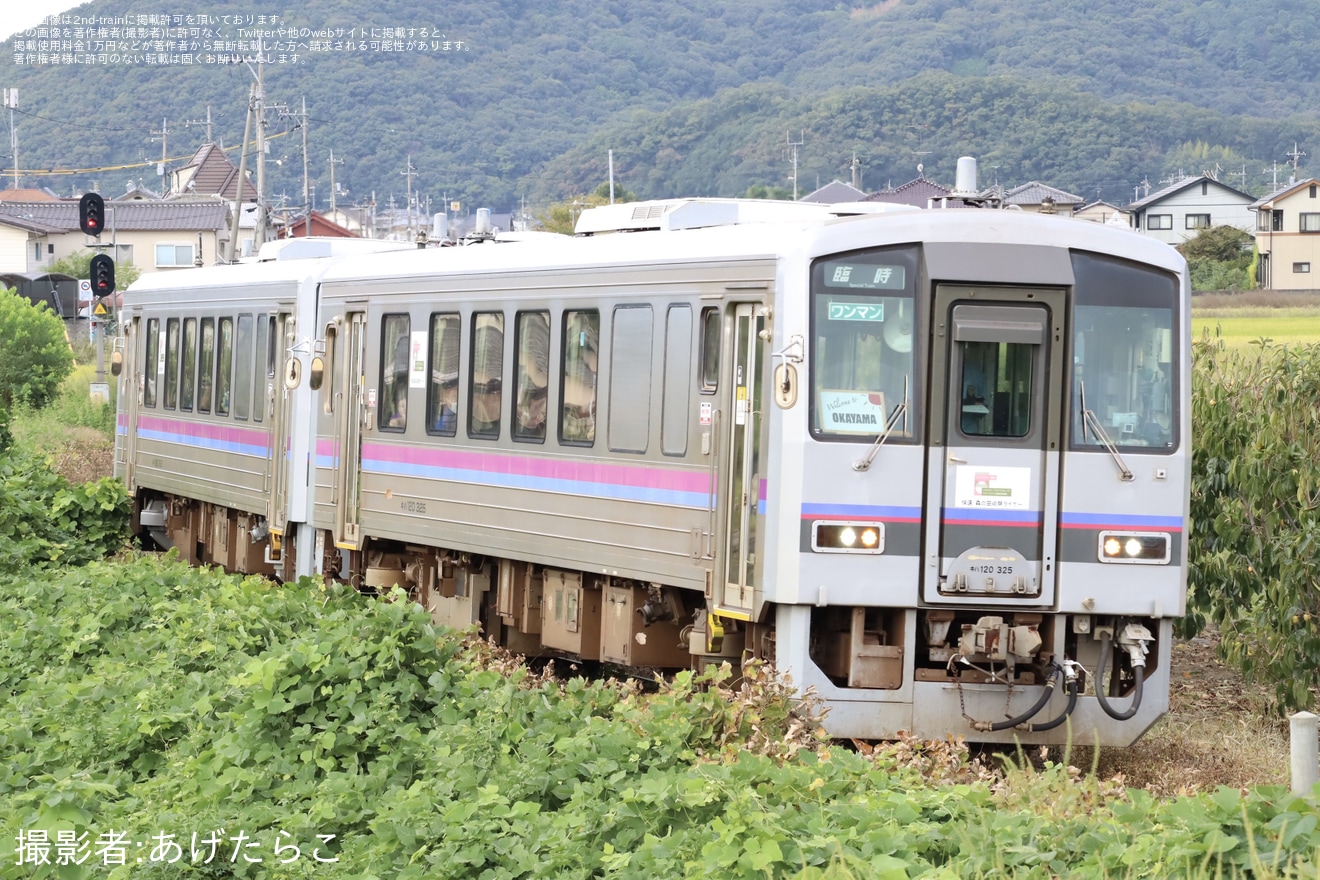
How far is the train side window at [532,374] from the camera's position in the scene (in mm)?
11609

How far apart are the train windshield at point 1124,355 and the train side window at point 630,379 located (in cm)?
252

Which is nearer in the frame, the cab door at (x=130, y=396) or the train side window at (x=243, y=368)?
the train side window at (x=243, y=368)

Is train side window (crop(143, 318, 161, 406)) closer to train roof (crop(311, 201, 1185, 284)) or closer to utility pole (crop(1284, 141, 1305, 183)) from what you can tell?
train roof (crop(311, 201, 1185, 284))

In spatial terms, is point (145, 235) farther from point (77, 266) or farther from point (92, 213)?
point (92, 213)

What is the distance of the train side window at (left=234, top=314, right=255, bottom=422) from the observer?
54.7 ft

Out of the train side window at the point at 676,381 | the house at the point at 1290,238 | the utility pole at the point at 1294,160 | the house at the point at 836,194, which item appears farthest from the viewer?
the utility pole at the point at 1294,160

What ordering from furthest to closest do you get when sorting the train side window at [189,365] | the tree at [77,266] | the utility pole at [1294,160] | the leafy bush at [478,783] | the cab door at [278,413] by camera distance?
the utility pole at [1294,160], the tree at [77,266], the train side window at [189,365], the cab door at [278,413], the leafy bush at [478,783]

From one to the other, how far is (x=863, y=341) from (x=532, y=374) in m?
3.19

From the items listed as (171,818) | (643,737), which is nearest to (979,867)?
(643,737)

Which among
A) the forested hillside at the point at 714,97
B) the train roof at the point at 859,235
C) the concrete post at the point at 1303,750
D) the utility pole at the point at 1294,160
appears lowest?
the concrete post at the point at 1303,750

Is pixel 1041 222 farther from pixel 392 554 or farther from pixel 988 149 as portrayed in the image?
pixel 988 149

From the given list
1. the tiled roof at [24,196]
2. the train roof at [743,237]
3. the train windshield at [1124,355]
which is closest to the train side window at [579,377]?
the train roof at [743,237]

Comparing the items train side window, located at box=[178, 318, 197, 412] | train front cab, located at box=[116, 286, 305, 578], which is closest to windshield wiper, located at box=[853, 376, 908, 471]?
train front cab, located at box=[116, 286, 305, 578]

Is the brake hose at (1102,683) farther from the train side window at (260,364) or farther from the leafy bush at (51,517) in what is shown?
the leafy bush at (51,517)
